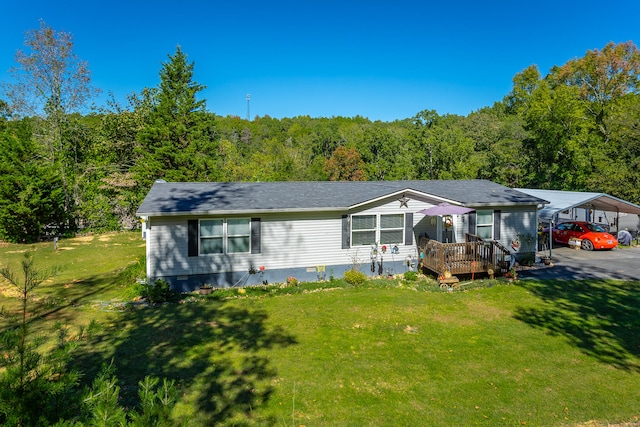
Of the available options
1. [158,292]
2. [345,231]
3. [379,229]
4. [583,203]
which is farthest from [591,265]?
[158,292]

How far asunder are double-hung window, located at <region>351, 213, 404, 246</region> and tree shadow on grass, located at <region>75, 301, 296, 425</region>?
5.22 m

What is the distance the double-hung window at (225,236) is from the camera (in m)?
13.0

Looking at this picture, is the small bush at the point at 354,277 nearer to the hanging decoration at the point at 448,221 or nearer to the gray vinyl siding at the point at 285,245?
the gray vinyl siding at the point at 285,245

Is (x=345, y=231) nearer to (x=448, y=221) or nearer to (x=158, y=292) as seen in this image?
(x=448, y=221)

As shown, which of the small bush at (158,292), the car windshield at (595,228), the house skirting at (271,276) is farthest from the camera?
the car windshield at (595,228)

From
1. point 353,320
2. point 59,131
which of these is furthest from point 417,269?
point 59,131

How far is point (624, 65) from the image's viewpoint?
113 ft

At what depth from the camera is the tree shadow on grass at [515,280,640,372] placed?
331 inches

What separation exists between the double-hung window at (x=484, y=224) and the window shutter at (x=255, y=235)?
9109 mm

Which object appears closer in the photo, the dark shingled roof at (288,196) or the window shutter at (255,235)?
the dark shingled roof at (288,196)

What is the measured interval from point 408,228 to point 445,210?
5.18 ft

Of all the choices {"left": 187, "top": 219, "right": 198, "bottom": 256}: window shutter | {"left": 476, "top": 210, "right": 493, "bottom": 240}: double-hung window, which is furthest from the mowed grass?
{"left": 476, "top": 210, "right": 493, "bottom": 240}: double-hung window

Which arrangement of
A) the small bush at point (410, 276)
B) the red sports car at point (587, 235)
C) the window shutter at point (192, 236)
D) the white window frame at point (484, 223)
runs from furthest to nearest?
the red sports car at point (587, 235) → the white window frame at point (484, 223) → the small bush at point (410, 276) → the window shutter at point (192, 236)

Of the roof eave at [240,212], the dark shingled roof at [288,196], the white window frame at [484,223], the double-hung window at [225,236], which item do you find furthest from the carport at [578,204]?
the double-hung window at [225,236]
